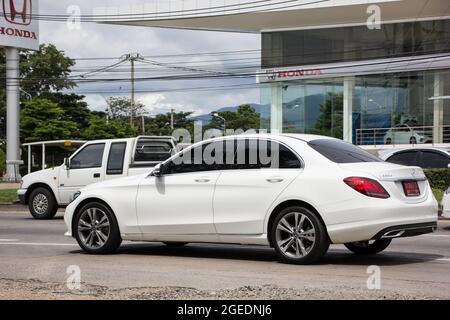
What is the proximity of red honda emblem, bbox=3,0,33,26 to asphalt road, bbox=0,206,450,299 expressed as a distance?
113 ft

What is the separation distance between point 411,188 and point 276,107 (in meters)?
37.3

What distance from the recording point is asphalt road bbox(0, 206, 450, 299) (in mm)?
6914

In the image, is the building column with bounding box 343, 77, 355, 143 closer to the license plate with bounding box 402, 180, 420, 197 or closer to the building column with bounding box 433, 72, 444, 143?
the building column with bounding box 433, 72, 444, 143

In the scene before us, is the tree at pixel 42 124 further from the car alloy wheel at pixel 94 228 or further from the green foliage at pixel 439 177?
the car alloy wheel at pixel 94 228

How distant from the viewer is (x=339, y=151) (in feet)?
29.2

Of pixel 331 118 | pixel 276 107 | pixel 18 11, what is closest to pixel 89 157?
pixel 331 118

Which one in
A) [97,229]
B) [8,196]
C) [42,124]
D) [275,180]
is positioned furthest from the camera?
[42,124]

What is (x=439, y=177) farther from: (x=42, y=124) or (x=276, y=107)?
(x=42, y=124)

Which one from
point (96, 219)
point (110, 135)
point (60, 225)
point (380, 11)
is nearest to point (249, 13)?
point (380, 11)

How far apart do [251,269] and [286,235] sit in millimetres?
602

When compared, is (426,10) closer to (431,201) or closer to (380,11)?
(380,11)

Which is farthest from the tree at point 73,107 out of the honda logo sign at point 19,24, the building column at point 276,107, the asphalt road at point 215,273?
the asphalt road at point 215,273

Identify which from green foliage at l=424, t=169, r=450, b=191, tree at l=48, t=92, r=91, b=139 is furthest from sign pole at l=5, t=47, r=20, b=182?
green foliage at l=424, t=169, r=450, b=191

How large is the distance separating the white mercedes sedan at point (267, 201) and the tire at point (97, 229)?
14 millimetres
